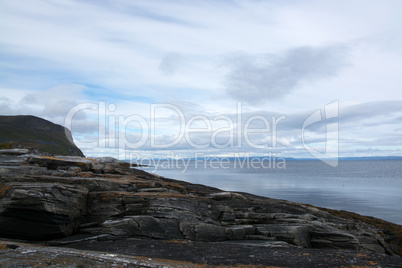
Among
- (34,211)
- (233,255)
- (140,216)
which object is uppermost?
(34,211)

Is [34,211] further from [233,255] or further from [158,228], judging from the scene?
[233,255]

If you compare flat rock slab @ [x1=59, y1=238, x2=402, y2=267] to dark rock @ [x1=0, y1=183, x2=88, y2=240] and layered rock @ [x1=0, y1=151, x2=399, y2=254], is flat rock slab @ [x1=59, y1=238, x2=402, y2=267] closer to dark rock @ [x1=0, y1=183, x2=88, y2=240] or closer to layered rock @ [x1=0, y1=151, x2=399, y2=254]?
layered rock @ [x1=0, y1=151, x2=399, y2=254]

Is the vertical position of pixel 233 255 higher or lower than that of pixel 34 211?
lower

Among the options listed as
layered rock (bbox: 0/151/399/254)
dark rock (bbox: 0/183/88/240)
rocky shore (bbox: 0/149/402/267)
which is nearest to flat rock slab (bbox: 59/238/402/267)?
rocky shore (bbox: 0/149/402/267)

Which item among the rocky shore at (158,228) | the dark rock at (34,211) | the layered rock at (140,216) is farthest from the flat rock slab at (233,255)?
the dark rock at (34,211)

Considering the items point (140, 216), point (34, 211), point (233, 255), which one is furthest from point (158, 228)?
point (34, 211)

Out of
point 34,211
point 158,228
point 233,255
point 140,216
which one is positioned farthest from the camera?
point 140,216

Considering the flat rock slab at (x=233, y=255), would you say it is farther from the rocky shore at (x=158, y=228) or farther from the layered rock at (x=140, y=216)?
the layered rock at (x=140, y=216)

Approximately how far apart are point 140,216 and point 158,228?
58.1 inches

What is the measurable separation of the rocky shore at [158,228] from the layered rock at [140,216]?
0.06 metres

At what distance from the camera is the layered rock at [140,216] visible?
16.7 m

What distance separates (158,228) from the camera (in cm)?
1834

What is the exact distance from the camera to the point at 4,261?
33.2 ft

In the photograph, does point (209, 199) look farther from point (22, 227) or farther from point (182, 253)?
point (22, 227)
